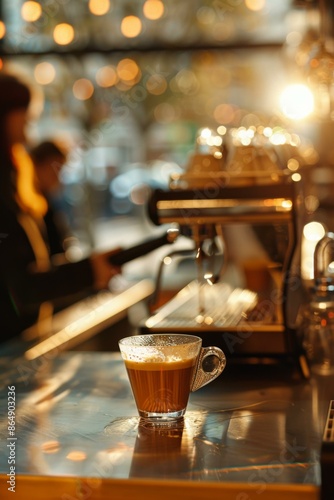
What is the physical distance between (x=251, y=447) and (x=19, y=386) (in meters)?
0.69

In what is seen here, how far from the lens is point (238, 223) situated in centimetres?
196

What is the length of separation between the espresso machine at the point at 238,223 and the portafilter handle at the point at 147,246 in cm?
5

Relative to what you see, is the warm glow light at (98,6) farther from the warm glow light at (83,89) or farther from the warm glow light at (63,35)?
the warm glow light at (83,89)

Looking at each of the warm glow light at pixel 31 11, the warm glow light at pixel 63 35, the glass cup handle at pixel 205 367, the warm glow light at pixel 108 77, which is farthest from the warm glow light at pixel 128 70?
the glass cup handle at pixel 205 367

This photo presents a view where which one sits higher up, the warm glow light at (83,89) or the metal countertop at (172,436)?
the warm glow light at (83,89)

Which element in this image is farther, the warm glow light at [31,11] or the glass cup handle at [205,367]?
the warm glow light at [31,11]

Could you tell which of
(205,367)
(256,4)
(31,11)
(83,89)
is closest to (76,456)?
(205,367)

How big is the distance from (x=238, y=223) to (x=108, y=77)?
28.8ft

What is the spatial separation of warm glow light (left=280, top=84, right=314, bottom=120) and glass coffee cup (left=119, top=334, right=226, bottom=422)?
2097mm

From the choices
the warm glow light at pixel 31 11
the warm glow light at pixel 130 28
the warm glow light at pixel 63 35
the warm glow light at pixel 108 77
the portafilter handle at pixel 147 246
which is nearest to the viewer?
the portafilter handle at pixel 147 246

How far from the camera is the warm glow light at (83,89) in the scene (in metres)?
10.5

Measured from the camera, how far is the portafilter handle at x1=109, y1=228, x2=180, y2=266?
6.14 ft

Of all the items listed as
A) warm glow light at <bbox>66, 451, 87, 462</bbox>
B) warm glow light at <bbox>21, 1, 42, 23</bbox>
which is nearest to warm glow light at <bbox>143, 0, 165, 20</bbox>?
warm glow light at <bbox>21, 1, 42, 23</bbox>

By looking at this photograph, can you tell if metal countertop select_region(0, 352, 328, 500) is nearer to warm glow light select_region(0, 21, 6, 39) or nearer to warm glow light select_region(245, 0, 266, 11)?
warm glow light select_region(0, 21, 6, 39)
